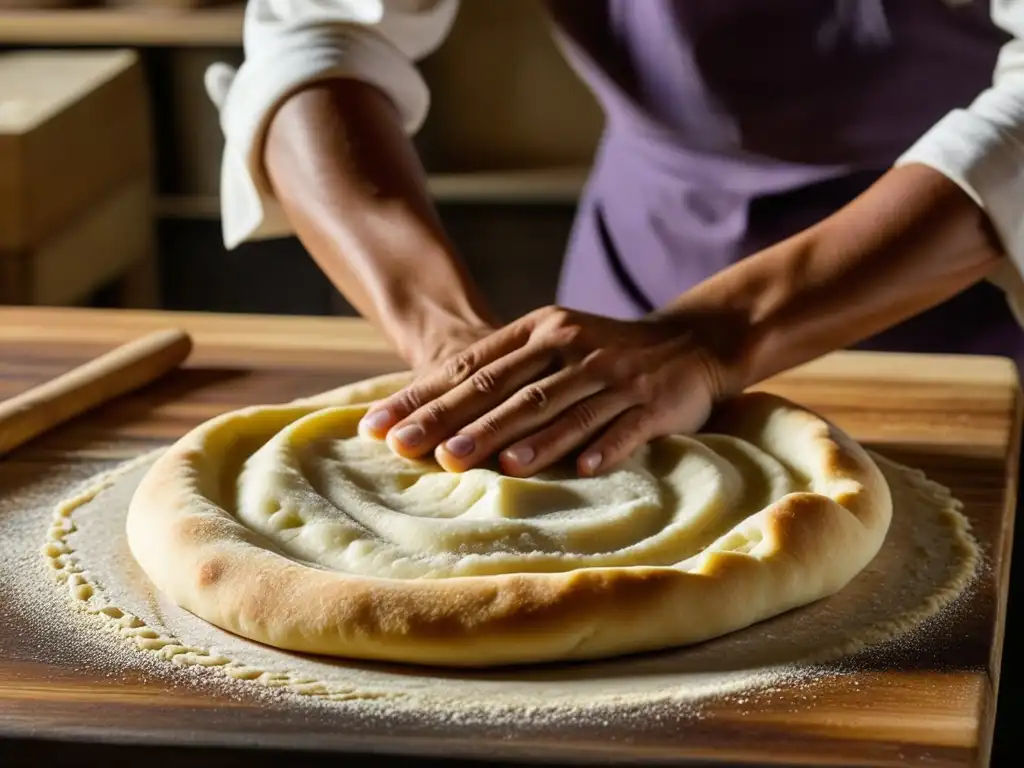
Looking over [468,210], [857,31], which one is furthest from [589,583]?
[468,210]

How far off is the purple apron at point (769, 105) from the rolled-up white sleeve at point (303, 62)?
0.18m

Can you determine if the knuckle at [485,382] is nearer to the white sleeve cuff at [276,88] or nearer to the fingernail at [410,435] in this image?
the fingernail at [410,435]

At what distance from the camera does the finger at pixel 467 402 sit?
1.09 meters

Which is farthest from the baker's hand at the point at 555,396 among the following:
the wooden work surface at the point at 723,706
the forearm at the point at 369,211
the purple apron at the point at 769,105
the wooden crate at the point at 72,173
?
the wooden crate at the point at 72,173

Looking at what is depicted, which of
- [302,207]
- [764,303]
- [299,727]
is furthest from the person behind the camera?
[302,207]

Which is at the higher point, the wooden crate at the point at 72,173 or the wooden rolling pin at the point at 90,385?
the wooden rolling pin at the point at 90,385

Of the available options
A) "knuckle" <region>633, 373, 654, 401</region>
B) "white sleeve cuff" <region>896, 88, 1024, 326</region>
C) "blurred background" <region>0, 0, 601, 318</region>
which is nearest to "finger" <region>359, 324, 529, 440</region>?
"knuckle" <region>633, 373, 654, 401</region>

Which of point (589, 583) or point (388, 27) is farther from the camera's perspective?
point (388, 27)

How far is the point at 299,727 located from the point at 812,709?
0.93 feet

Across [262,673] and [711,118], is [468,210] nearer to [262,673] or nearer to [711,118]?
[711,118]

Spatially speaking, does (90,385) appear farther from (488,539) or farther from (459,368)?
(488,539)

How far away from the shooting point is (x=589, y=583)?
34.6 inches

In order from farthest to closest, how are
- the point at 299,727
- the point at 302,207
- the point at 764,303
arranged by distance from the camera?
the point at 302,207, the point at 764,303, the point at 299,727

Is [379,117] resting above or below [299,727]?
above
